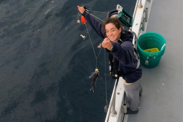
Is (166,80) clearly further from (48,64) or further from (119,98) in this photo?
(48,64)

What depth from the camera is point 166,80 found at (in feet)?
12.0

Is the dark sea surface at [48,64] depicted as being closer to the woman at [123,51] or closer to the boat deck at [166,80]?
the boat deck at [166,80]

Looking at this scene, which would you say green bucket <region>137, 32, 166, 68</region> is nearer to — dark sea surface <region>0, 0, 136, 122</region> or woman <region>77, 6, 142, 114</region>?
woman <region>77, 6, 142, 114</region>

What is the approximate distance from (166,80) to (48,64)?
348 cm

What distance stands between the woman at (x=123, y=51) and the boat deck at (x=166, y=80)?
1.04 feet

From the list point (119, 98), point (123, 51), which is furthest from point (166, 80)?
point (123, 51)

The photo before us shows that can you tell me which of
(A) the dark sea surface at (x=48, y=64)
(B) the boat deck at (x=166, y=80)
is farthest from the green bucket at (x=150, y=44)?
(A) the dark sea surface at (x=48, y=64)

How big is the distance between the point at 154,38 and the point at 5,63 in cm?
459

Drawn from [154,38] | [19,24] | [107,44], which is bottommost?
[19,24]

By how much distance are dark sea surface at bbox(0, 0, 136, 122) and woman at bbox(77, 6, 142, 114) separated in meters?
1.83

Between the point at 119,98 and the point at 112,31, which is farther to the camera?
the point at 119,98

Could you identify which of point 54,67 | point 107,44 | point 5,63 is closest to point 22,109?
point 54,67

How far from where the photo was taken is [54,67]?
5.72 metres

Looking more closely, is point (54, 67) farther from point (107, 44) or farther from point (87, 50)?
point (107, 44)
